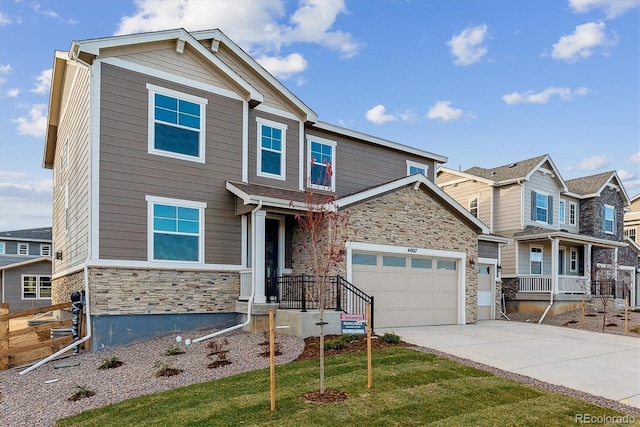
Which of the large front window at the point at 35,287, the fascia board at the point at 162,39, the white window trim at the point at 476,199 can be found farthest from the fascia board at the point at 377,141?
the large front window at the point at 35,287

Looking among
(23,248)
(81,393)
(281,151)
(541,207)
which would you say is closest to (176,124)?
(281,151)

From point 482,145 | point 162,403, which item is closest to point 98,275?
point 162,403

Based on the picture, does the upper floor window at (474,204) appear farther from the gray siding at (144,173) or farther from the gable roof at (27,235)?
the gable roof at (27,235)

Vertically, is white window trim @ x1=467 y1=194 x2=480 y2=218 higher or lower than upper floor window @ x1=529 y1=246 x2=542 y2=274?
higher

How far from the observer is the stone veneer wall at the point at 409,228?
44.0ft

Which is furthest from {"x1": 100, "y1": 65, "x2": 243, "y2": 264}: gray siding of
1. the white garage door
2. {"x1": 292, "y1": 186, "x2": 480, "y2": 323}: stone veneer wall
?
the white garage door

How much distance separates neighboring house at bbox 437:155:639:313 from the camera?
21797 mm

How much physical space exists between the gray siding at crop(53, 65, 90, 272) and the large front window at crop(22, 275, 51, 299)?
1466cm

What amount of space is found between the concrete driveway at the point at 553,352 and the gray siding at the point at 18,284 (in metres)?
26.3

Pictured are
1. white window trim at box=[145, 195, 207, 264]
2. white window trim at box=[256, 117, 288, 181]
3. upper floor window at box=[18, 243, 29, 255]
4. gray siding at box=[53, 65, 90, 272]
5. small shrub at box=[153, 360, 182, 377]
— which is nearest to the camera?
small shrub at box=[153, 360, 182, 377]

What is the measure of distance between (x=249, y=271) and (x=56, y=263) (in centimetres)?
910

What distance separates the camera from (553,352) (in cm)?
1066

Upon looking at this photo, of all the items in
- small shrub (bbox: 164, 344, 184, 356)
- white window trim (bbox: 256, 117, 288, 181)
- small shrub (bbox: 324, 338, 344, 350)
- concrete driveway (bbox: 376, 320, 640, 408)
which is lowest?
concrete driveway (bbox: 376, 320, 640, 408)

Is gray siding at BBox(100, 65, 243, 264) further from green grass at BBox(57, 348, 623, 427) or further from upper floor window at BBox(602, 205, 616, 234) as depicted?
upper floor window at BBox(602, 205, 616, 234)
